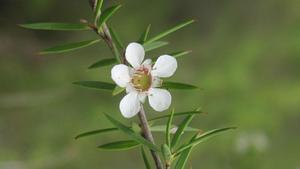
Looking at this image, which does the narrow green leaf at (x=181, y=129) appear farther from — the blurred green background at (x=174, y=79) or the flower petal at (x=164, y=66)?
the blurred green background at (x=174, y=79)

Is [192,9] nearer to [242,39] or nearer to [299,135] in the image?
A: [242,39]

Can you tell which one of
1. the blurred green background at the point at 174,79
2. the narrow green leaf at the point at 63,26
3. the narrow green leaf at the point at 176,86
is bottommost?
the blurred green background at the point at 174,79

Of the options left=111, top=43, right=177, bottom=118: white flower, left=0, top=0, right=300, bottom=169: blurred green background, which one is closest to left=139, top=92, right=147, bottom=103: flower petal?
left=111, top=43, right=177, bottom=118: white flower

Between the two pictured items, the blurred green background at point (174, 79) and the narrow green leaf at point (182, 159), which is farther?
the blurred green background at point (174, 79)

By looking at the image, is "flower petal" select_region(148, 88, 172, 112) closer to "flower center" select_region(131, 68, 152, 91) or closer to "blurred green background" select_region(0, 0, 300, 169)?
"flower center" select_region(131, 68, 152, 91)

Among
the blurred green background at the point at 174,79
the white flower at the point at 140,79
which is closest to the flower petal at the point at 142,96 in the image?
the white flower at the point at 140,79
